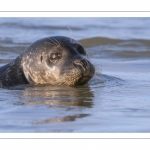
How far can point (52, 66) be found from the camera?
759 cm

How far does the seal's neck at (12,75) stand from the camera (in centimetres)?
777

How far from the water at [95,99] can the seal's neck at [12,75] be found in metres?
0.18

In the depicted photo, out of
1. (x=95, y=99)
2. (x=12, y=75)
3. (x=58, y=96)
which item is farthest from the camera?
(x=12, y=75)

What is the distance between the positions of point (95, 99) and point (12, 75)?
1489mm

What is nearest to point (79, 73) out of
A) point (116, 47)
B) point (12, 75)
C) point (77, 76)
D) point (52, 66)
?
point (77, 76)

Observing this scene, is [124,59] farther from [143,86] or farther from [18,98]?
[18,98]

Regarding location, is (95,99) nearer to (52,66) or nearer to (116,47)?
(52,66)

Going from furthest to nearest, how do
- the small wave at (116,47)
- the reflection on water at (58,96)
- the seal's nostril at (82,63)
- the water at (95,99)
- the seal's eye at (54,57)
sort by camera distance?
the small wave at (116,47) → the seal's eye at (54,57) → the seal's nostril at (82,63) → the reflection on water at (58,96) → the water at (95,99)

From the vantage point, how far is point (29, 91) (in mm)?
7387

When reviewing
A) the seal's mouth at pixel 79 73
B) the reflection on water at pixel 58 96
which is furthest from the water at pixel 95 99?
the seal's mouth at pixel 79 73

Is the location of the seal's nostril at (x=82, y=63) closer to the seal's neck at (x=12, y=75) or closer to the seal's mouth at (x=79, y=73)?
the seal's mouth at (x=79, y=73)

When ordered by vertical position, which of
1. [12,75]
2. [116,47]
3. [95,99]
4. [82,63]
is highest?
[82,63]

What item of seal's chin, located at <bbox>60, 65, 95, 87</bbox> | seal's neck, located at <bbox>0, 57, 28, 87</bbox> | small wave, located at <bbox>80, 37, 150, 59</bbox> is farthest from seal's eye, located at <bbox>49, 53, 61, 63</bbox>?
small wave, located at <bbox>80, 37, 150, 59</bbox>

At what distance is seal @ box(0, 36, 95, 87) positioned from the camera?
7348mm
